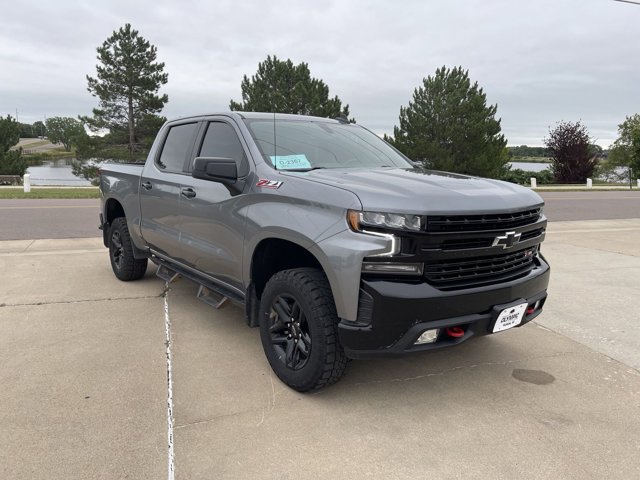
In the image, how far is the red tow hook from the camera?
296 centimetres

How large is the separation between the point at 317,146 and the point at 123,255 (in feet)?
9.81

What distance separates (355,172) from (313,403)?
158 cm

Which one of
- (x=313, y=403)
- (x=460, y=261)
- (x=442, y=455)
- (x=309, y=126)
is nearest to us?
(x=442, y=455)

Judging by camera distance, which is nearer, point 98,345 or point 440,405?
point 440,405

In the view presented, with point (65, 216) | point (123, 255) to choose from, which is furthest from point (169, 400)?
point (65, 216)

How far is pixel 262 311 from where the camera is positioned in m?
3.49

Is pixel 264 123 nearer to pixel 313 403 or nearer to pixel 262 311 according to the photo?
pixel 262 311

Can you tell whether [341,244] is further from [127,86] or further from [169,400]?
[127,86]

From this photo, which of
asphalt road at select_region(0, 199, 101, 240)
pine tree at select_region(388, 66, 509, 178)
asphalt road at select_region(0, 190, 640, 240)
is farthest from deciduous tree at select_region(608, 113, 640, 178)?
asphalt road at select_region(0, 199, 101, 240)

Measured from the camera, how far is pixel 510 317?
3189mm

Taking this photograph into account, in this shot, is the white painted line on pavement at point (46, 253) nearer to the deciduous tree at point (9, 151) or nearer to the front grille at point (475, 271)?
the front grille at point (475, 271)

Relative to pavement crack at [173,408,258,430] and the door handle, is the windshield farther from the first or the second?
pavement crack at [173,408,258,430]

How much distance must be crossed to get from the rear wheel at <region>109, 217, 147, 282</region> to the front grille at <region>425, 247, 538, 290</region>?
12.9ft

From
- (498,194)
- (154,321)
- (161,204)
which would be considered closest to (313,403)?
(498,194)
